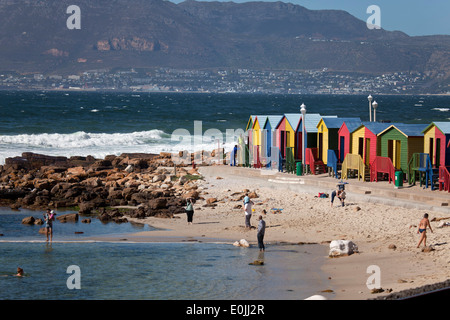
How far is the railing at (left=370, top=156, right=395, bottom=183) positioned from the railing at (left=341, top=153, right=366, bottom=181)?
360 mm

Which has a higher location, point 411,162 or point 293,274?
point 411,162

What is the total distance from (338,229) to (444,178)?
5021 mm

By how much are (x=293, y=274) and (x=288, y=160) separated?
16028 mm

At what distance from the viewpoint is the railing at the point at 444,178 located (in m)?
25.9

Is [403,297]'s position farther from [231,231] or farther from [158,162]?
[158,162]

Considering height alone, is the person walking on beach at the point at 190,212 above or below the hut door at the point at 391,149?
below

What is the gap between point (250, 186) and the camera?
3203 centimetres

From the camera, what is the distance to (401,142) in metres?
28.5

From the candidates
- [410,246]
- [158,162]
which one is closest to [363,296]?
Result: [410,246]

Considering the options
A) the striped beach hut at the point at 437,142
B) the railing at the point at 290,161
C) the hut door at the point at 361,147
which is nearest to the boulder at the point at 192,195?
the railing at the point at 290,161

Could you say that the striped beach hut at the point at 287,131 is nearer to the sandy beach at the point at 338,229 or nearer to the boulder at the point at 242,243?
the sandy beach at the point at 338,229

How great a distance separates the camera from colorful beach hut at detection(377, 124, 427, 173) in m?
28.1

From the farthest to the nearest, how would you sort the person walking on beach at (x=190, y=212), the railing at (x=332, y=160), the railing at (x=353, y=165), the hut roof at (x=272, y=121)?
the hut roof at (x=272, y=121) → the railing at (x=332, y=160) → the railing at (x=353, y=165) → the person walking on beach at (x=190, y=212)

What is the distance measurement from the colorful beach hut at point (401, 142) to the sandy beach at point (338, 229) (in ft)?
5.44
